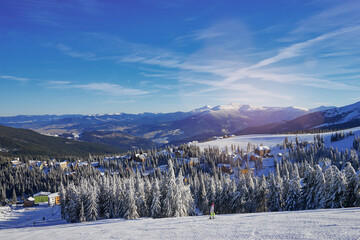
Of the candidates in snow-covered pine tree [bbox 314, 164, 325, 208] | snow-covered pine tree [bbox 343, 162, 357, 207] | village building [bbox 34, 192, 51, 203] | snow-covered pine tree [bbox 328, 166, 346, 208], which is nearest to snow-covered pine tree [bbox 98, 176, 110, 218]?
snow-covered pine tree [bbox 314, 164, 325, 208]

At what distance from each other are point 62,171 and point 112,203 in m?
116

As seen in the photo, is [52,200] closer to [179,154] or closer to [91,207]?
[91,207]

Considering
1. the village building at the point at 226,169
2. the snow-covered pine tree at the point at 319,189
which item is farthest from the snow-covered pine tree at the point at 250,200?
the village building at the point at 226,169

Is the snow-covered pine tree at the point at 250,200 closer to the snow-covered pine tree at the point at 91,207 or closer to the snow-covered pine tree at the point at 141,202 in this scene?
the snow-covered pine tree at the point at 141,202

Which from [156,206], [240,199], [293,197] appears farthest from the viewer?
[240,199]

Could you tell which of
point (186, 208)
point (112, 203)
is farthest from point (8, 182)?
point (186, 208)

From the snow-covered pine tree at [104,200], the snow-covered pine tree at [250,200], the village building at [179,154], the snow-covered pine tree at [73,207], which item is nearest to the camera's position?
the snow-covered pine tree at [250,200]

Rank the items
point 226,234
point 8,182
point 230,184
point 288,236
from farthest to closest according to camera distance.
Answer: point 8,182, point 230,184, point 226,234, point 288,236

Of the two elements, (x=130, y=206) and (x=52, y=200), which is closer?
(x=130, y=206)

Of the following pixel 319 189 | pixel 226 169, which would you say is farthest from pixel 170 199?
pixel 226 169

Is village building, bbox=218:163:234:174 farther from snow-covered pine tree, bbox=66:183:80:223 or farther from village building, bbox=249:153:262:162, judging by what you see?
snow-covered pine tree, bbox=66:183:80:223

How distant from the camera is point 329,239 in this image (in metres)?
16.1

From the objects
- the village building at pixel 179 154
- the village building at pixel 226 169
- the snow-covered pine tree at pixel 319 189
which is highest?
the snow-covered pine tree at pixel 319 189

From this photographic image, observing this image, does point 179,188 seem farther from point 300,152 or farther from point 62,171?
point 62,171
